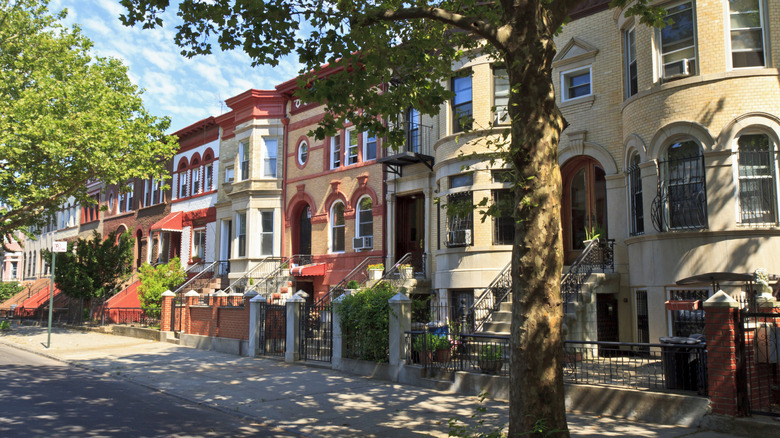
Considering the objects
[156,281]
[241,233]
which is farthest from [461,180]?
[156,281]

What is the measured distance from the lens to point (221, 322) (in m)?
18.4

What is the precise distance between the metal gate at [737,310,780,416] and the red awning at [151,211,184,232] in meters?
28.0

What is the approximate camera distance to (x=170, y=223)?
3141cm

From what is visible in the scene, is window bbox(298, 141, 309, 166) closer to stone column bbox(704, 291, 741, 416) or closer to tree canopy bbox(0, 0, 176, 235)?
tree canopy bbox(0, 0, 176, 235)

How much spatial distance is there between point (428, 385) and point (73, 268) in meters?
21.5

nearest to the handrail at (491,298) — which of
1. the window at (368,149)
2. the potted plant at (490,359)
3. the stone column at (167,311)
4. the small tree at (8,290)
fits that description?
the potted plant at (490,359)

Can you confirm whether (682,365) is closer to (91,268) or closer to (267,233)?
(267,233)

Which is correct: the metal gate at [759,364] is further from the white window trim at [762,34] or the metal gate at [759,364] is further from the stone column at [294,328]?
the stone column at [294,328]

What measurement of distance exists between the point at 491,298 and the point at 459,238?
2.46m

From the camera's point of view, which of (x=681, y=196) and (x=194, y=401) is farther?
(x=681, y=196)

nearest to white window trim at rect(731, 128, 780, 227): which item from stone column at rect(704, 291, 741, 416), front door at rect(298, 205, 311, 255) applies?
stone column at rect(704, 291, 741, 416)

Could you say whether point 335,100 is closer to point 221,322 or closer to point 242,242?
point 221,322

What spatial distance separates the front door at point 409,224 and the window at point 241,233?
30.4ft

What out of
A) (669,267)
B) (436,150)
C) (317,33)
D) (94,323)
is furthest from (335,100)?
(94,323)
